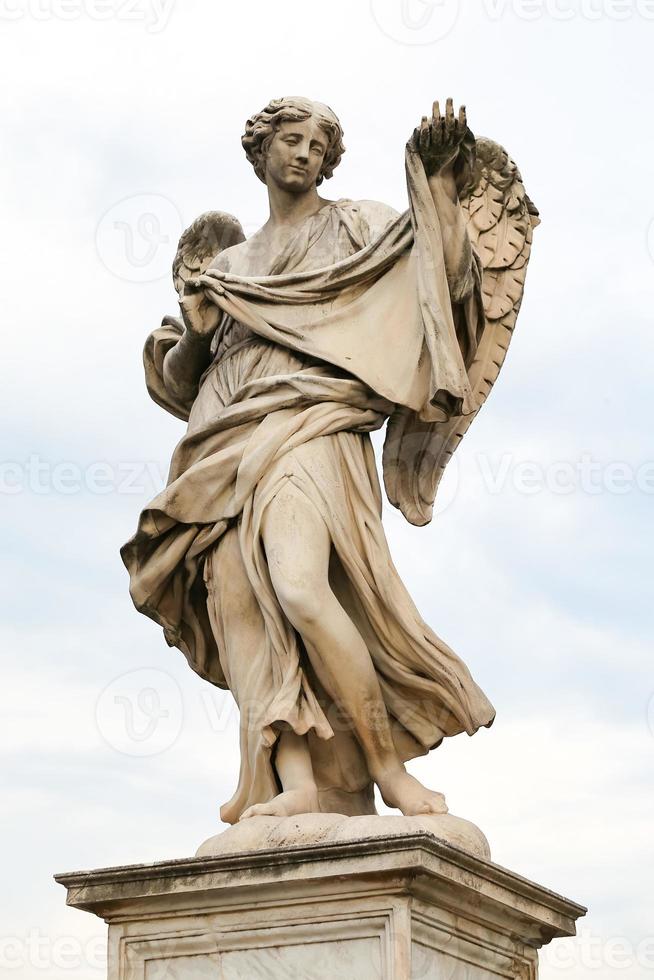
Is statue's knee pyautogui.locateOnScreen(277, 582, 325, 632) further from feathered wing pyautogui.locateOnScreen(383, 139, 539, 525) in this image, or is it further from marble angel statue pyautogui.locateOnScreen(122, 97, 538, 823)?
feathered wing pyautogui.locateOnScreen(383, 139, 539, 525)

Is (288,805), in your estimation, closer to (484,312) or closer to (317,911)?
(317,911)

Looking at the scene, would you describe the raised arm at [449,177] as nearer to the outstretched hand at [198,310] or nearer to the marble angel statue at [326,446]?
the marble angel statue at [326,446]

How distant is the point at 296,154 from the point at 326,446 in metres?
1.46

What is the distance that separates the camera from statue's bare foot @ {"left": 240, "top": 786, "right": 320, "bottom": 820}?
770cm

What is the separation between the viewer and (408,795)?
7.89 m

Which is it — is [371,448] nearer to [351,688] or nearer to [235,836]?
[351,688]

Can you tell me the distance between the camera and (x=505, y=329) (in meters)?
8.95

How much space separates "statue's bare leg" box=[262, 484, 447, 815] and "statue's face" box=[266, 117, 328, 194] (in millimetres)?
1608

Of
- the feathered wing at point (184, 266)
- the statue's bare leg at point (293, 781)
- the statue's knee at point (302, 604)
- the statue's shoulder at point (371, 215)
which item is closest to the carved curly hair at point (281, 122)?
the statue's shoulder at point (371, 215)

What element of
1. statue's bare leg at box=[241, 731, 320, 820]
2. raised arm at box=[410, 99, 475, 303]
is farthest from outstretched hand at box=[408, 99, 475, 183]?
statue's bare leg at box=[241, 731, 320, 820]

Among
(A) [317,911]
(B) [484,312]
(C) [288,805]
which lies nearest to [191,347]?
(B) [484,312]

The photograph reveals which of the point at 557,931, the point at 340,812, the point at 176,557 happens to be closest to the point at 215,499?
the point at 176,557

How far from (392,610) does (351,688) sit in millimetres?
402

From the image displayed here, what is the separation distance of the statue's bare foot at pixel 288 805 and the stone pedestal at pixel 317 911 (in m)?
0.17
